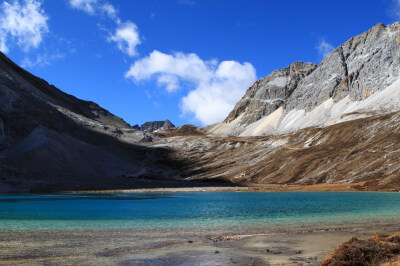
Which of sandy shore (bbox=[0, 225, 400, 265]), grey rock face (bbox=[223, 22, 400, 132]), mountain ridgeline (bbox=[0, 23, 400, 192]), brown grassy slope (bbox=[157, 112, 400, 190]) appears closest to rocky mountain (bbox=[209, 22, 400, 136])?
grey rock face (bbox=[223, 22, 400, 132])

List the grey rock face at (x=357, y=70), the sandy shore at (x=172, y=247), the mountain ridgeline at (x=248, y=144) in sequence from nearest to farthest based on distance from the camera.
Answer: the sandy shore at (x=172, y=247)
the mountain ridgeline at (x=248, y=144)
the grey rock face at (x=357, y=70)

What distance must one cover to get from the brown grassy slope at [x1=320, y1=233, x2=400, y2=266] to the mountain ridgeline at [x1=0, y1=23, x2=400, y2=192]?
63262 mm

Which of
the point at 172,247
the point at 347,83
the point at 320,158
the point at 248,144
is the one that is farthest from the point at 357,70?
the point at 172,247

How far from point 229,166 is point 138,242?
109 m

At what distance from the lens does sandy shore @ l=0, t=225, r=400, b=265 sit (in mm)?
16391

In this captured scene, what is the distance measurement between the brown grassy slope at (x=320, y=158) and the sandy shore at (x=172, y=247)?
186 ft

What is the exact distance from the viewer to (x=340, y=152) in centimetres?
10150

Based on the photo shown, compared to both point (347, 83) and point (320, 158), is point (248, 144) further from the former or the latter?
point (347, 83)

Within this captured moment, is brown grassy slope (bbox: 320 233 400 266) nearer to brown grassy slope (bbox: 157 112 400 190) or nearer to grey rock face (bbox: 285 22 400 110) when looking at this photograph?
brown grassy slope (bbox: 157 112 400 190)

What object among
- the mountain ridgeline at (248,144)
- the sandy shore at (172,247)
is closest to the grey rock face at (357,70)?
the mountain ridgeline at (248,144)

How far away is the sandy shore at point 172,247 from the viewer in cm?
1639

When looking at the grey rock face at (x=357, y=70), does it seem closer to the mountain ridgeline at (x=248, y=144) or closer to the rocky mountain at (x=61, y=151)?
the mountain ridgeline at (x=248, y=144)

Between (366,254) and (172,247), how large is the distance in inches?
387

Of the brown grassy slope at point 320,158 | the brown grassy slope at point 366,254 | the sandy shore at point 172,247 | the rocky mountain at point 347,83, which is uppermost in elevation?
the rocky mountain at point 347,83
